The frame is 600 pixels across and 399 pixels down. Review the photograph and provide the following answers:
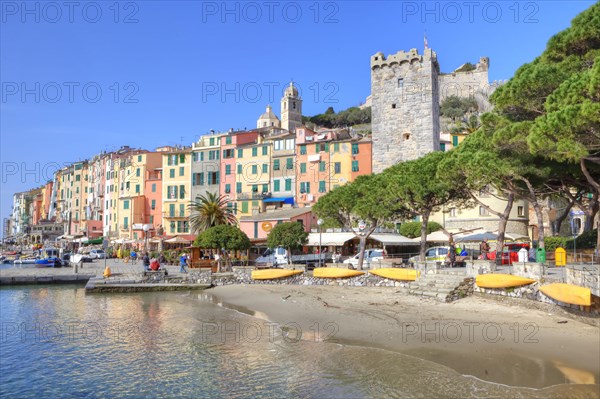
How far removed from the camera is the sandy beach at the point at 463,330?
1255 centimetres

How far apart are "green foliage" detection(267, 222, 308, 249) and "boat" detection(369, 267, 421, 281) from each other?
9.32 m

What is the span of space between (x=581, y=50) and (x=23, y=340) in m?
25.1

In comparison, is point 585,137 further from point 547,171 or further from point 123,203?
point 123,203

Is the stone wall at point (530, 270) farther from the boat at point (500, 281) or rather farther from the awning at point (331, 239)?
the awning at point (331, 239)

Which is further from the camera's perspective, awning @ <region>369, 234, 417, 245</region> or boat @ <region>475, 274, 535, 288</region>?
awning @ <region>369, 234, 417, 245</region>

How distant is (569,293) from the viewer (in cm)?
1628

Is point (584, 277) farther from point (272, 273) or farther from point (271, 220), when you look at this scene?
point (271, 220)

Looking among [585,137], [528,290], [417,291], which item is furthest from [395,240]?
[585,137]

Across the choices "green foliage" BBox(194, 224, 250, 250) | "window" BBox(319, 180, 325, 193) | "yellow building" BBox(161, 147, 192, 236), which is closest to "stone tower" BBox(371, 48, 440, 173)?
"window" BBox(319, 180, 325, 193)

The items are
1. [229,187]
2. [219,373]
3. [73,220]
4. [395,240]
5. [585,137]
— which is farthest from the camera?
[73,220]

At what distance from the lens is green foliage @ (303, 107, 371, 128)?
120 m

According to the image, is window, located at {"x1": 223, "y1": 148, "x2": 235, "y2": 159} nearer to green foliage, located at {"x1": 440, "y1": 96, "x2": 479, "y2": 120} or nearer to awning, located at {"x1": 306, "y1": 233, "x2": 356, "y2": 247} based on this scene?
awning, located at {"x1": 306, "y1": 233, "x2": 356, "y2": 247}

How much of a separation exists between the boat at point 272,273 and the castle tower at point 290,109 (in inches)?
3589

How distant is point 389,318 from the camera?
19.1m
